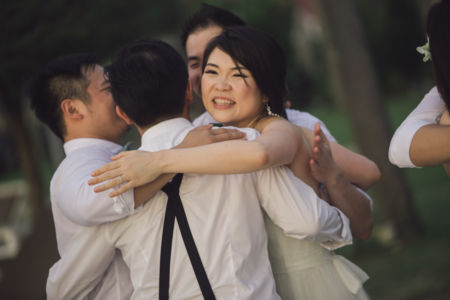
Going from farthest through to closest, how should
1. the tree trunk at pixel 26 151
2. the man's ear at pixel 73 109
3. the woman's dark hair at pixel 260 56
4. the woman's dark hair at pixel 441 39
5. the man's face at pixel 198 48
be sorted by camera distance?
the tree trunk at pixel 26 151 < the man's face at pixel 198 48 < the man's ear at pixel 73 109 < the woman's dark hair at pixel 260 56 < the woman's dark hair at pixel 441 39

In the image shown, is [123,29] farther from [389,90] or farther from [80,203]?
[389,90]

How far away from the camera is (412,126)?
229 cm

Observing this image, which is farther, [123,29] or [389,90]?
[389,90]

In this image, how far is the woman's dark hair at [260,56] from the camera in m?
2.48

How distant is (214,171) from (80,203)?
63cm

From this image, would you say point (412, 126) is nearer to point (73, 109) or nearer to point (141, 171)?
point (141, 171)

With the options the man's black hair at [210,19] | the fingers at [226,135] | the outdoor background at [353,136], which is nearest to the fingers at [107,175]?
the fingers at [226,135]

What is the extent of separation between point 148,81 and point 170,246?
2.26 feet

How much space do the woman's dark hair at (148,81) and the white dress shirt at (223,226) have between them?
0.26ft

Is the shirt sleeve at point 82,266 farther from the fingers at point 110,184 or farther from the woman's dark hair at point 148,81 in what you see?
the woman's dark hair at point 148,81

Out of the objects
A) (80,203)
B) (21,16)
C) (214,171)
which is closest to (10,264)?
(21,16)

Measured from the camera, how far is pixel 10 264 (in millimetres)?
7379

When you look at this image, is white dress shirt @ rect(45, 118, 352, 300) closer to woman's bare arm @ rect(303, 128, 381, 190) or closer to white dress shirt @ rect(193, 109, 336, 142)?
woman's bare arm @ rect(303, 128, 381, 190)

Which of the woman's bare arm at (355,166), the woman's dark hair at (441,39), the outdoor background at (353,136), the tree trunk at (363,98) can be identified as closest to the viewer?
the woman's dark hair at (441,39)
